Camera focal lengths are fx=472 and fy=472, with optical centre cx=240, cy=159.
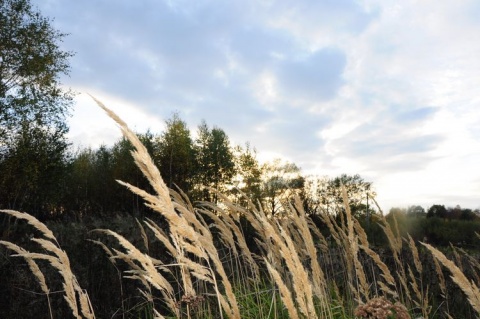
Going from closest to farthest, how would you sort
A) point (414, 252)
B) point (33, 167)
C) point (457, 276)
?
point (457, 276), point (414, 252), point (33, 167)

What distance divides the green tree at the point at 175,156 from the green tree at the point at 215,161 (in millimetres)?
2833

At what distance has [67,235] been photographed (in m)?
6.41

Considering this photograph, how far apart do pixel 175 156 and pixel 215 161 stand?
5.76m

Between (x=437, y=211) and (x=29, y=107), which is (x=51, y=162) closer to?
(x=29, y=107)

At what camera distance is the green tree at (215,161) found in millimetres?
42562

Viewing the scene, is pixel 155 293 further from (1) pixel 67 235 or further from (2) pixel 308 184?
(2) pixel 308 184

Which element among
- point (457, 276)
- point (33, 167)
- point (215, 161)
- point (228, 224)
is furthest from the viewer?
point (215, 161)

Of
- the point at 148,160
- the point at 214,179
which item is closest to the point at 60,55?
the point at 214,179

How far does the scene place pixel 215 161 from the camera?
43.2 metres

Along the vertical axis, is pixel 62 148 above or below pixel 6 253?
above

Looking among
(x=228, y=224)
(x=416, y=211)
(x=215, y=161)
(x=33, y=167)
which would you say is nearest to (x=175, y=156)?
(x=215, y=161)

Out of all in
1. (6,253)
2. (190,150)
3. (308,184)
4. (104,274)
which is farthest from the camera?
(190,150)

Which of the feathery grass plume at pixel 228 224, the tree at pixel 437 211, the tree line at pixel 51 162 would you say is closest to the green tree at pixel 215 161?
the tree line at pixel 51 162

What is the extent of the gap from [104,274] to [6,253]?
1.23 meters
